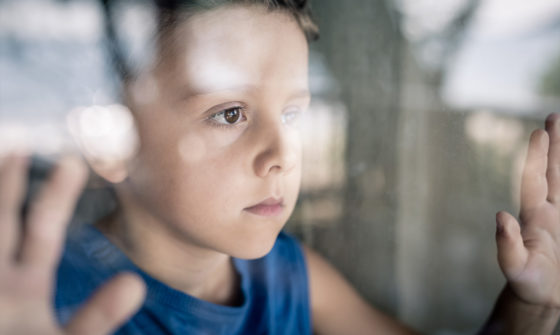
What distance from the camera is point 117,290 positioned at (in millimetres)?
245

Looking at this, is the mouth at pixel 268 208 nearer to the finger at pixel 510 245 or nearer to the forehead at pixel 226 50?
the forehead at pixel 226 50

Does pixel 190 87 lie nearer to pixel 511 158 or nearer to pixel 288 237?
pixel 288 237

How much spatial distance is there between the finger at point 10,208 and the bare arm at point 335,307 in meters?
0.50

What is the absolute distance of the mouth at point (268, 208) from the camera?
0.40 meters

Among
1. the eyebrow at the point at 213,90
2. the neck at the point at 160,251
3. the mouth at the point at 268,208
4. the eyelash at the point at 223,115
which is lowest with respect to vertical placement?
the neck at the point at 160,251

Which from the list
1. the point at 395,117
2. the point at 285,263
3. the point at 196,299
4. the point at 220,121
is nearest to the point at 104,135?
the point at 220,121

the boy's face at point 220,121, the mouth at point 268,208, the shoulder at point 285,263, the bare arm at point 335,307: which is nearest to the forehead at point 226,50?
the boy's face at point 220,121

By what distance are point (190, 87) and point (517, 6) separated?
423 mm

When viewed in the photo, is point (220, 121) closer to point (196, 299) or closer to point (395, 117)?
point (196, 299)

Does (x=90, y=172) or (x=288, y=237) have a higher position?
(x=90, y=172)

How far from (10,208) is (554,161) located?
487 millimetres

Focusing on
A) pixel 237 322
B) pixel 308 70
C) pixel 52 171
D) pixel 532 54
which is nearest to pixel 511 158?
pixel 532 54

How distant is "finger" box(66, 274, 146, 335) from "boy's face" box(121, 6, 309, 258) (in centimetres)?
14

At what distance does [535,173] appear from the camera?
439mm
